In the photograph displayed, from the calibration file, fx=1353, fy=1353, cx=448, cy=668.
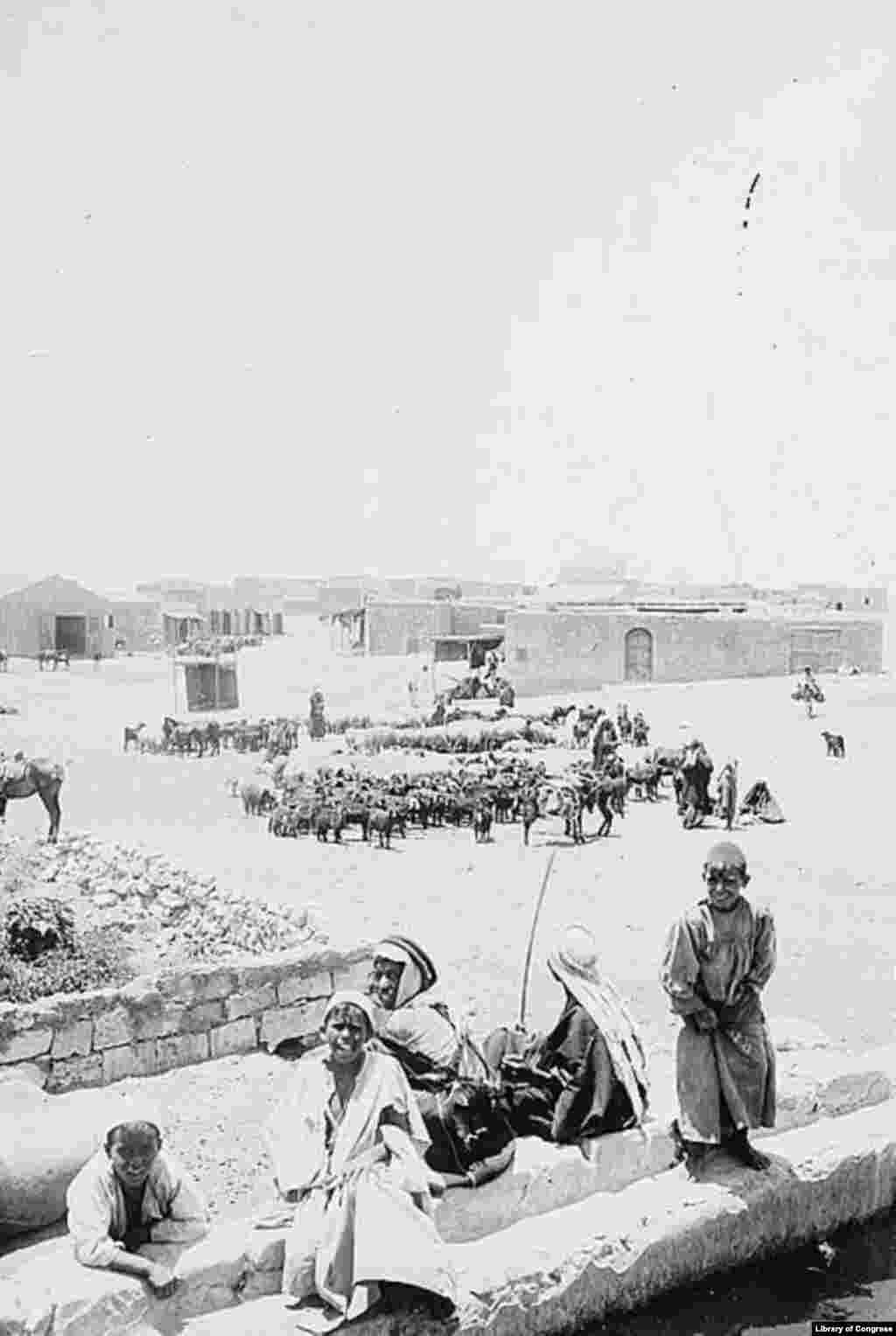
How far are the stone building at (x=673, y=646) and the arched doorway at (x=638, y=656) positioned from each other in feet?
0.07

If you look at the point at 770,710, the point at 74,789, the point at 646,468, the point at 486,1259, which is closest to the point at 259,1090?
the point at 486,1259

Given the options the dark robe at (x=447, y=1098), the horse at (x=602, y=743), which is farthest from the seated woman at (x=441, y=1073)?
the horse at (x=602, y=743)

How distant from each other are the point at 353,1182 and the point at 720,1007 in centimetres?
190

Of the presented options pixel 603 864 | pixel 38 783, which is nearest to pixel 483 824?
pixel 603 864

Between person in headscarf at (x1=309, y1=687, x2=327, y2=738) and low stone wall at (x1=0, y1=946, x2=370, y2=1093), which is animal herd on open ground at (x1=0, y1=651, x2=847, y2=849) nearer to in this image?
person in headscarf at (x1=309, y1=687, x2=327, y2=738)

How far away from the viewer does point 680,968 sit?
5.70m

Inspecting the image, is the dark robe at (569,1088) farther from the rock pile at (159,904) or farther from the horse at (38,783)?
the horse at (38,783)

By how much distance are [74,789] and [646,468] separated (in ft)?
143

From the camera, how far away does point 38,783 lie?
15.6 meters

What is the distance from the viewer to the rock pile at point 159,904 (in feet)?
33.9

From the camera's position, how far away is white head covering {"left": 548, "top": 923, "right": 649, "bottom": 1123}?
579 cm

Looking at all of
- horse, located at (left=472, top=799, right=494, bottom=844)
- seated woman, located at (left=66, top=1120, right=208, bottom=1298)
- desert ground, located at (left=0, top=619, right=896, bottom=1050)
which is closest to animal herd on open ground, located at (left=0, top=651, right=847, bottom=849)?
horse, located at (left=472, top=799, right=494, bottom=844)

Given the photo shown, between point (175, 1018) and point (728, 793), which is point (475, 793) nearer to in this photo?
point (728, 793)

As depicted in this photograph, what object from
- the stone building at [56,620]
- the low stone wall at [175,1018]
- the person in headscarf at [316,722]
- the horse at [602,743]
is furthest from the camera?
the stone building at [56,620]
